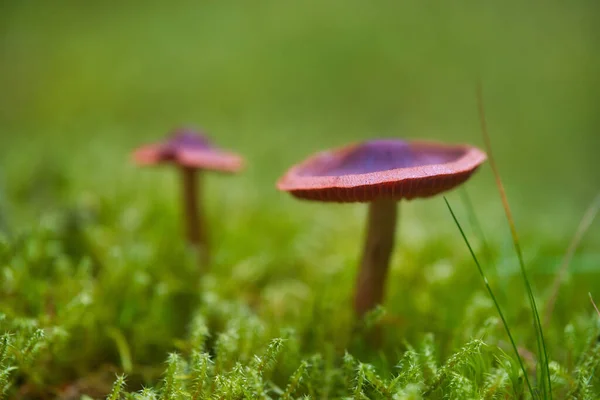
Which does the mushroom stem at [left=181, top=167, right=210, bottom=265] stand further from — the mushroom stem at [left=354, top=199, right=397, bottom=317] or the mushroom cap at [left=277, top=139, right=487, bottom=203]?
the mushroom stem at [left=354, top=199, right=397, bottom=317]

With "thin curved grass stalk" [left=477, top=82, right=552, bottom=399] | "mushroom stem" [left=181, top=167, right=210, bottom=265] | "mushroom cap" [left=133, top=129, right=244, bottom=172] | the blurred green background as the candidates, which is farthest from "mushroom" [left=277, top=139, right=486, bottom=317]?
the blurred green background

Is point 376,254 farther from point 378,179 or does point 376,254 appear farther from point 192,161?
point 192,161

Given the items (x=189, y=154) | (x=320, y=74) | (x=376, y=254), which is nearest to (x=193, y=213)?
(x=189, y=154)

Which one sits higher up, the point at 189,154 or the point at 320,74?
the point at 320,74

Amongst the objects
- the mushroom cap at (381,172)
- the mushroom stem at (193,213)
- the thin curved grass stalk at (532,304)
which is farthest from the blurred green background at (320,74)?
the thin curved grass stalk at (532,304)

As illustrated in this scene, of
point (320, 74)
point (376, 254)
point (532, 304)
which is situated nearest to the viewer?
point (532, 304)

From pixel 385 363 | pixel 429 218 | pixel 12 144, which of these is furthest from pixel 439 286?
pixel 12 144
